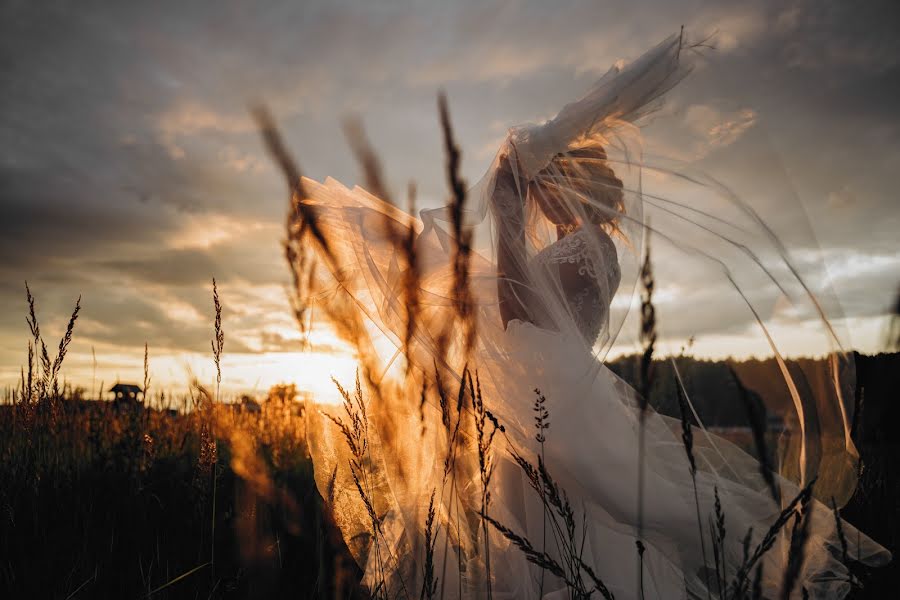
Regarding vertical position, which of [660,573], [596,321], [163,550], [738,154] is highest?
[738,154]

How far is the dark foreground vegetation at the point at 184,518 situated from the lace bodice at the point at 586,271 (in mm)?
655

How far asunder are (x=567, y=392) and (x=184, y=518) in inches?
85.4

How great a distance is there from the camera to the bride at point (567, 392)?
7.81 ft

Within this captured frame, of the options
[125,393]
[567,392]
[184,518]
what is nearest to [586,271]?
[567,392]

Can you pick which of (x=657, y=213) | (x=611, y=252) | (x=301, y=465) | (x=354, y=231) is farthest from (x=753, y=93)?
(x=301, y=465)

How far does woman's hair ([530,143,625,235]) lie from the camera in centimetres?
289

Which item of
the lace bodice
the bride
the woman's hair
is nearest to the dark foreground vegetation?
the bride

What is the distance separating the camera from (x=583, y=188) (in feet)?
9.71

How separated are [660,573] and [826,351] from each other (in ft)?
4.28

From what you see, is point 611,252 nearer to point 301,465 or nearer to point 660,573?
point 660,573

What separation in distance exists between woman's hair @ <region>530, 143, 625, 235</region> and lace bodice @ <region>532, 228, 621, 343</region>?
13 cm

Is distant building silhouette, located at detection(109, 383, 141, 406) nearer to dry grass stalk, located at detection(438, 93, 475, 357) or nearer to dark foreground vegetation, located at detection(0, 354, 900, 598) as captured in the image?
dark foreground vegetation, located at detection(0, 354, 900, 598)

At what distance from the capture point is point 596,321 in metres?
2.93

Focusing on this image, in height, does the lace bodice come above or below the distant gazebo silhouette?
above
